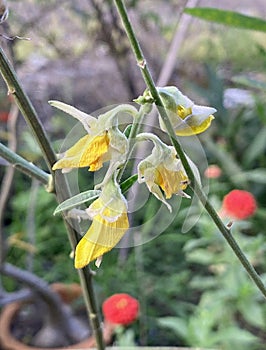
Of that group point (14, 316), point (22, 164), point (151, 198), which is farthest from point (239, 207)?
point (22, 164)

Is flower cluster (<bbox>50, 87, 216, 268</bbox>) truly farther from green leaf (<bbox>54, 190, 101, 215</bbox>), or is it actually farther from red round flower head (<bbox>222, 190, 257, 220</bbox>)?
red round flower head (<bbox>222, 190, 257, 220</bbox>)

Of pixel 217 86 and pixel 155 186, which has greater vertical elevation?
pixel 155 186

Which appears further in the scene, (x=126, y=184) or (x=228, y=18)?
(x=228, y=18)

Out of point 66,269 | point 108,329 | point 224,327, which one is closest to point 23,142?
point 66,269

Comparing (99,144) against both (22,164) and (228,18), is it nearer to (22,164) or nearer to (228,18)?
(22,164)

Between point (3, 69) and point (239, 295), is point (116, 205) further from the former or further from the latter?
point (239, 295)

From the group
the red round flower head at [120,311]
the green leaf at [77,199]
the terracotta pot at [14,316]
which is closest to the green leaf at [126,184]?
the green leaf at [77,199]
